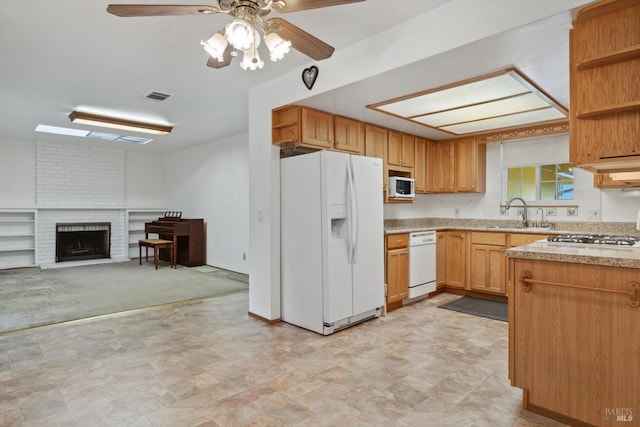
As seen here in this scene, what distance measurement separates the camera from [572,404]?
1.90 m

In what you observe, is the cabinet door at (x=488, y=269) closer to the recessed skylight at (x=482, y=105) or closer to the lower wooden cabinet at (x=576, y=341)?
the recessed skylight at (x=482, y=105)

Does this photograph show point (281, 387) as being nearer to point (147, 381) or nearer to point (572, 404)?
point (147, 381)

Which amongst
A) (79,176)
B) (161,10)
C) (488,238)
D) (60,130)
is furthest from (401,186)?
(79,176)

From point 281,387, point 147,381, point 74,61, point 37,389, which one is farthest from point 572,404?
point 74,61

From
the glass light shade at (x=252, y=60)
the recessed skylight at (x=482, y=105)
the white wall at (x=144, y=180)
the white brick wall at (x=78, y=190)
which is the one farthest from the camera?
the white wall at (x=144, y=180)

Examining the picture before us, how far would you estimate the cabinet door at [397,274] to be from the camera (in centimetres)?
407

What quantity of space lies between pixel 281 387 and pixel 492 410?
4.16 feet

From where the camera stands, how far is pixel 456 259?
15.8ft

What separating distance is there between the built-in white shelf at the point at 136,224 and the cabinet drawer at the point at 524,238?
7.44 m

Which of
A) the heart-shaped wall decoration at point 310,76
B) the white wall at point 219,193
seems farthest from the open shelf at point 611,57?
the white wall at point 219,193

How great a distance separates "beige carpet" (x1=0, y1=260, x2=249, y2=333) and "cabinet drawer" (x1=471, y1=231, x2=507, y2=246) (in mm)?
3280

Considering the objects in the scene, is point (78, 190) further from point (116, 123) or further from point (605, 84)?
point (605, 84)

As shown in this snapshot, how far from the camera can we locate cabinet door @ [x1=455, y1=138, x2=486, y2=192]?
493cm

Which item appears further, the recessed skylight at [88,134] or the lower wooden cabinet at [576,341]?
the recessed skylight at [88,134]
